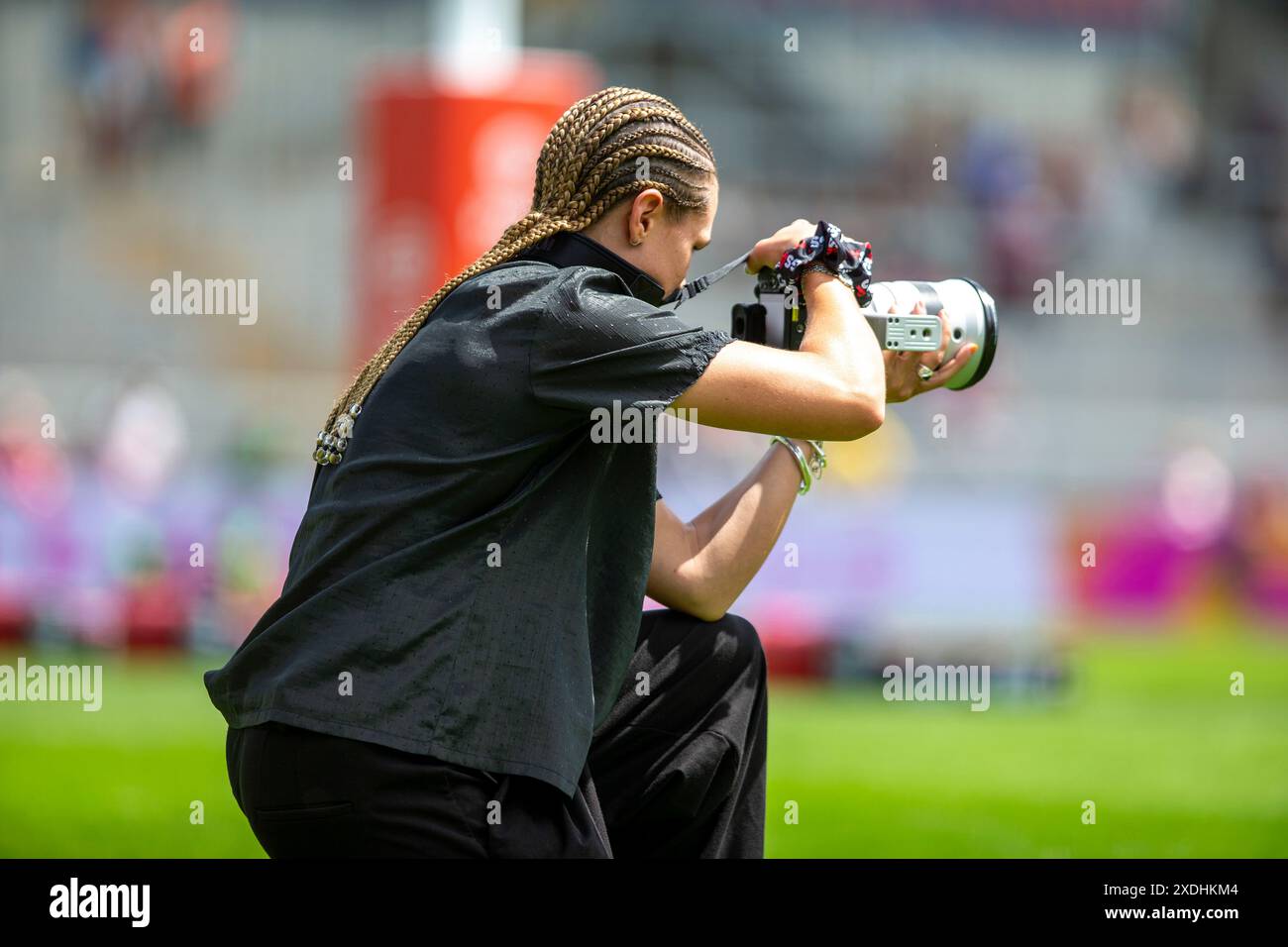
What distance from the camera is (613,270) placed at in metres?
3.15

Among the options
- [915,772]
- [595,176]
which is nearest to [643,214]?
[595,176]

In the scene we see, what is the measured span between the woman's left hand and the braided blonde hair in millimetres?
509

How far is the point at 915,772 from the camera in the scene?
25.4 feet

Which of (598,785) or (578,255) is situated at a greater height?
(578,255)

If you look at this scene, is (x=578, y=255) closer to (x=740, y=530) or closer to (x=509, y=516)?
(x=509, y=516)

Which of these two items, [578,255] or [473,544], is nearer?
[473,544]

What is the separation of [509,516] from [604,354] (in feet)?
1.03

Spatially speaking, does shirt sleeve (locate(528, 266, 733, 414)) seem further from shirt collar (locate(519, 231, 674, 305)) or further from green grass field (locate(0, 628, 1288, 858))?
green grass field (locate(0, 628, 1288, 858))

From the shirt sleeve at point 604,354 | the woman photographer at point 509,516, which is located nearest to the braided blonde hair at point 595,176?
the woman photographer at point 509,516

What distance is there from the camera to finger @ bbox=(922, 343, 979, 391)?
3453 millimetres

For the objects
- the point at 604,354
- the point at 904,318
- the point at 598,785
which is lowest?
the point at 598,785

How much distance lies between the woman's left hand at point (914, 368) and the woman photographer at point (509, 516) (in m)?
0.14

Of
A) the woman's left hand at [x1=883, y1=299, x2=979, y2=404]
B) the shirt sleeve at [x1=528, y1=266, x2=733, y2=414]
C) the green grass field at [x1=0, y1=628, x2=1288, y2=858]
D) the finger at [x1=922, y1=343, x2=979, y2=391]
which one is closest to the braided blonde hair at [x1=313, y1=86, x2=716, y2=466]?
the shirt sleeve at [x1=528, y1=266, x2=733, y2=414]

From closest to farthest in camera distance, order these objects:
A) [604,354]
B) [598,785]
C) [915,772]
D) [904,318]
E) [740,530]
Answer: [604,354]
[904,318]
[598,785]
[740,530]
[915,772]
